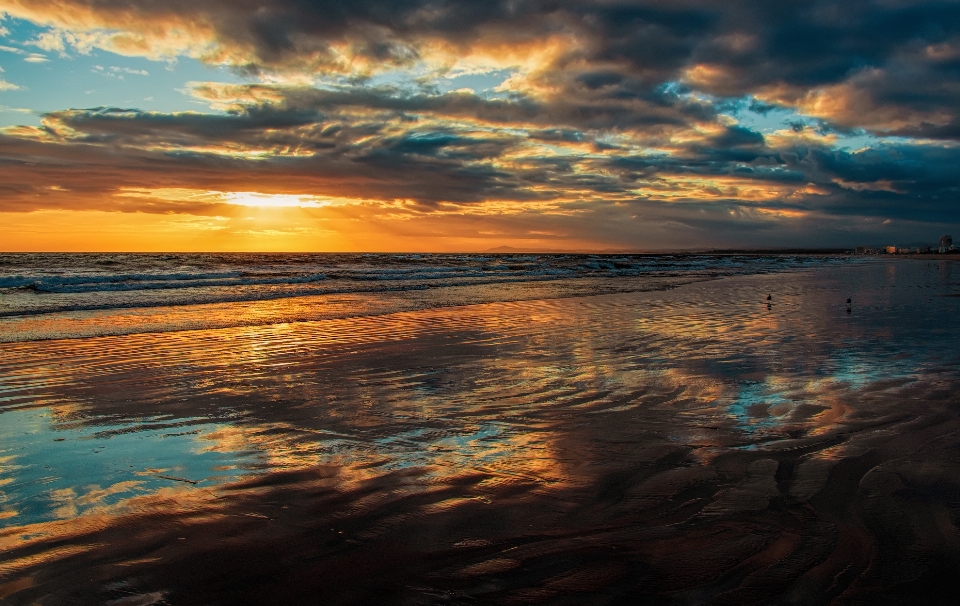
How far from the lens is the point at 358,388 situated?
803 centimetres

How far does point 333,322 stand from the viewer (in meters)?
16.1

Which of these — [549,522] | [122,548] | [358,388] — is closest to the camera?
[122,548]

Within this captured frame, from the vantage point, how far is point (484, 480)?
4535 mm

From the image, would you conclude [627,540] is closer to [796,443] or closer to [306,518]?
[306,518]

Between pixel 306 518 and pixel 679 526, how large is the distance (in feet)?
7.90

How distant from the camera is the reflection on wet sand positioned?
10.5 ft

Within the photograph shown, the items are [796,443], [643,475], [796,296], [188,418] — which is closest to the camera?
[643,475]

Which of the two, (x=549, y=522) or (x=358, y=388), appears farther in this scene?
(x=358, y=388)

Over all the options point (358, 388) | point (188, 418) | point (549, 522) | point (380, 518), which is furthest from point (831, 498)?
point (188, 418)

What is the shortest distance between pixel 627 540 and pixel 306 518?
6.78 feet

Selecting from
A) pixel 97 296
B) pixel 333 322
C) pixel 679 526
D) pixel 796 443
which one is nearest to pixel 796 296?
pixel 333 322

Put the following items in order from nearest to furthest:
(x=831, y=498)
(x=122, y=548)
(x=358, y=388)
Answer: (x=122, y=548)
(x=831, y=498)
(x=358, y=388)

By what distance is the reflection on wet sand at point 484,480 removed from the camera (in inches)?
126

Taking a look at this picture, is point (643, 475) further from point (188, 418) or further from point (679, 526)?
point (188, 418)
